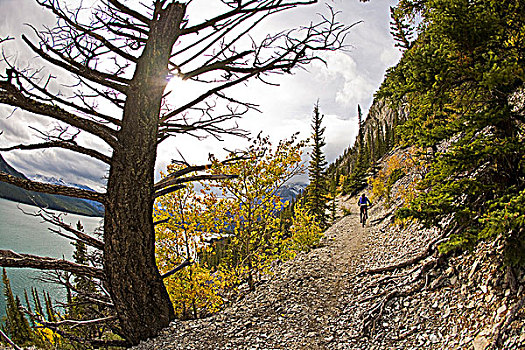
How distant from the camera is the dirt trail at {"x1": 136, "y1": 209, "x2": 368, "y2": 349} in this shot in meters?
4.16

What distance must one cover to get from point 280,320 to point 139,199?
12.2 ft

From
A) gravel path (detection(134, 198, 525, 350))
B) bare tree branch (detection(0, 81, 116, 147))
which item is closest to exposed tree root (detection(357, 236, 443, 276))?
gravel path (detection(134, 198, 525, 350))

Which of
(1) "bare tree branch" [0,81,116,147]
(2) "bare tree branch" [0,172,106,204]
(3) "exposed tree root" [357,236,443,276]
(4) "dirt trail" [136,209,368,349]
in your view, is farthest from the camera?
(3) "exposed tree root" [357,236,443,276]

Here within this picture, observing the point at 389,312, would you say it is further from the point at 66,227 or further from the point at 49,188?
the point at 49,188

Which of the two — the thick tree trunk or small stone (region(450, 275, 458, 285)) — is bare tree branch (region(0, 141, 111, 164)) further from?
small stone (region(450, 275, 458, 285))

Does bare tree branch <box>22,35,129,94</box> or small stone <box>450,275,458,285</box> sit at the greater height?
bare tree branch <box>22,35,129,94</box>

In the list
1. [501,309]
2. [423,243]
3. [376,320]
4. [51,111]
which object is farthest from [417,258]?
[51,111]

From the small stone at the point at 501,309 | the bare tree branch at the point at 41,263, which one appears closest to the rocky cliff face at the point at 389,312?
the small stone at the point at 501,309

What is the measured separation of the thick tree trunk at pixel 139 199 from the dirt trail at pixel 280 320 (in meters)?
A: 0.54

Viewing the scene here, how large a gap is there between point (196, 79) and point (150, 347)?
388cm

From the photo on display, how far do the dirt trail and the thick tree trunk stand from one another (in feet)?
1.76

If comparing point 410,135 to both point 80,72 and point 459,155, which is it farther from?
point 80,72

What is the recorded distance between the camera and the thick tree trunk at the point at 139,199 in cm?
340

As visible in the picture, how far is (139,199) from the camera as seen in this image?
3.47 meters
